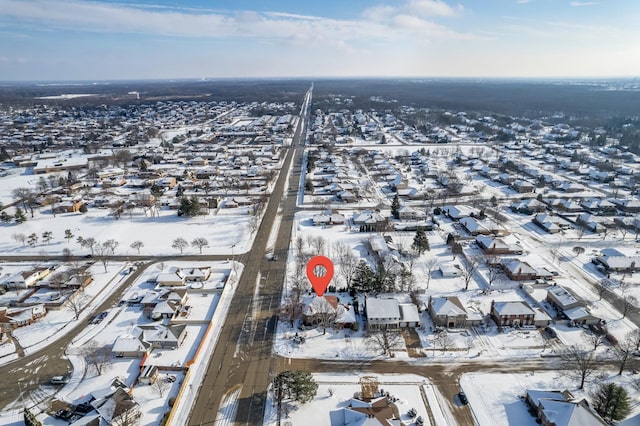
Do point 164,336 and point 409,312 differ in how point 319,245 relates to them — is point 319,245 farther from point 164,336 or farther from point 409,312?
point 164,336

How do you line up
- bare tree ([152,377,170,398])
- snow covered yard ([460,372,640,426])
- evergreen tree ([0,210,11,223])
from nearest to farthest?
snow covered yard ([460,372,640,426]) → bare tree ([152,377,170,398]) → evergreen tree ([0,210,11,223])

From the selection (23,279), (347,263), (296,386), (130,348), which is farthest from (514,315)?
(23,279)

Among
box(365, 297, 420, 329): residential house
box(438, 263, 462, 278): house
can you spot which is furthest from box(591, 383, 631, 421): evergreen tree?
box(438, 263, 462, 278): house

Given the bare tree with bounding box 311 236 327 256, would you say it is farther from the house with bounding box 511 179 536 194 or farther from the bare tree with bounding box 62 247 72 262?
the house with bounding box 511 179 536 194

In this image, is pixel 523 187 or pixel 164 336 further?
pixel 523 187

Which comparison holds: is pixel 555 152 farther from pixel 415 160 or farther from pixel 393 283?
pixel 393 283

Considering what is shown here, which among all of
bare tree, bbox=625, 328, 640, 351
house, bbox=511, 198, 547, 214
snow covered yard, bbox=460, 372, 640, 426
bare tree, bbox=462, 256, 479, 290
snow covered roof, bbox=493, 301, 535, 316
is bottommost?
snow covered yard, bbox=460, 372, 640, 426
